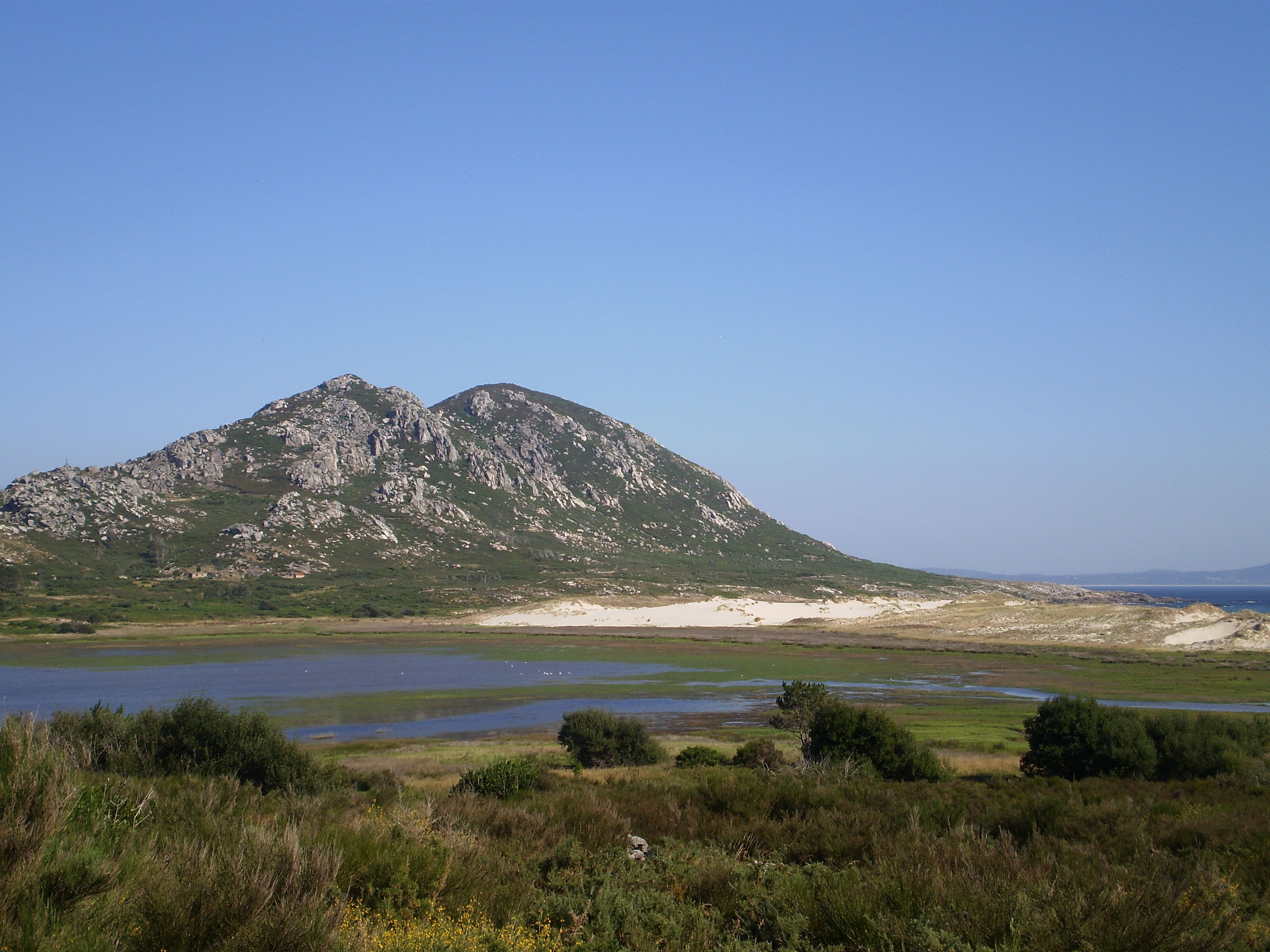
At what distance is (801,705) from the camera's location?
33.4 metres

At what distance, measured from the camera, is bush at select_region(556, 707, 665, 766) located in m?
29.4

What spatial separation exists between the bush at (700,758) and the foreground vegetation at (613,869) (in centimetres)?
1118

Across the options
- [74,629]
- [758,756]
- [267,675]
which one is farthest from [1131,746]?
[74,629]

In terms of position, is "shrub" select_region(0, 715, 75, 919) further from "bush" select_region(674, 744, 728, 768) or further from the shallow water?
the shallow water

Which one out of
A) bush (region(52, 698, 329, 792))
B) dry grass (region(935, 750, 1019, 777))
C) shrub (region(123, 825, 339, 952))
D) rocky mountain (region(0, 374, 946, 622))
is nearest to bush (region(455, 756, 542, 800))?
bush (region(52, 698, 329, 792))

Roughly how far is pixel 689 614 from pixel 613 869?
101369 mm

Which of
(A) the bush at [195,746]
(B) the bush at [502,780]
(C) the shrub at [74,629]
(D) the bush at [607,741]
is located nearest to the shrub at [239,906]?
(B) the bush at [502,780]

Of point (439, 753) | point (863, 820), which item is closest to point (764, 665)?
point (439, 753)

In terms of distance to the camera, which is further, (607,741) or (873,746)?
(607,741)

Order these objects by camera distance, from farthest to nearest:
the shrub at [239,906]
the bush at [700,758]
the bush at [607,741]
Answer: the bush at [607,741], the bush at [700,758], the shrub at [239,906]

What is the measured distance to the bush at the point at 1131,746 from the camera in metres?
23.7

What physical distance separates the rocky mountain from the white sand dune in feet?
31.2

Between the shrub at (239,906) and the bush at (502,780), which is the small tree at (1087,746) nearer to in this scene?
the bush at (502,780)

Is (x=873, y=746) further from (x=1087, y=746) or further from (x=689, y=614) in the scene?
(x=689, y=614)
